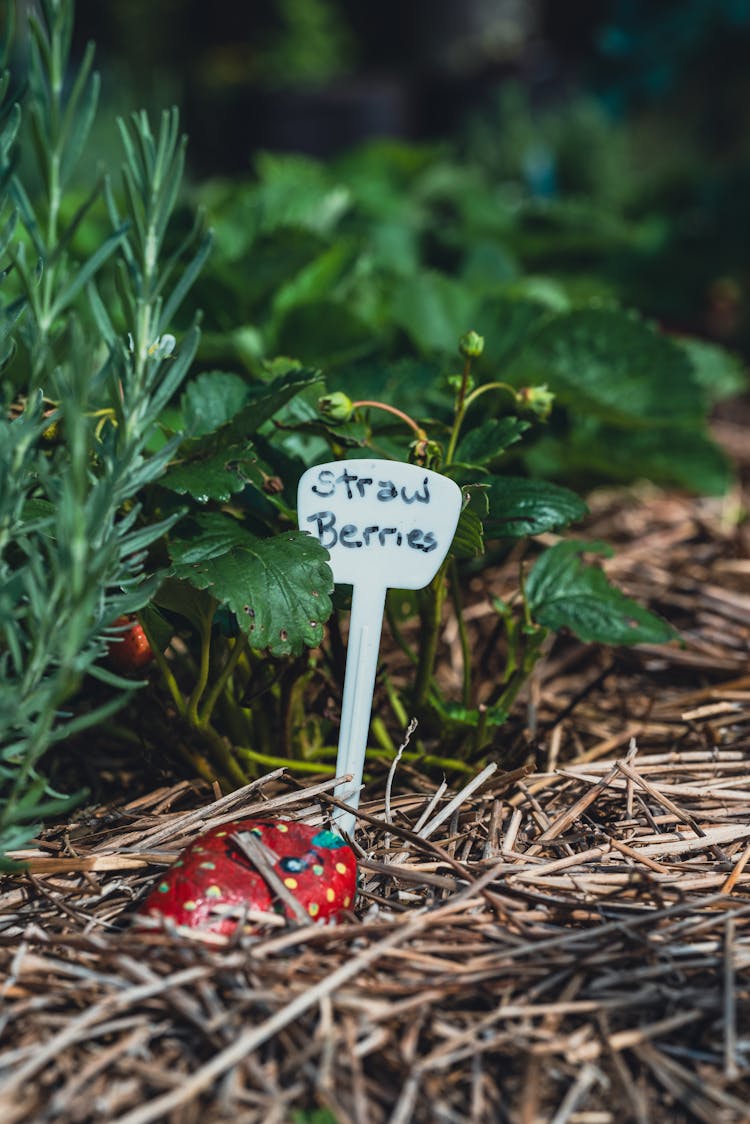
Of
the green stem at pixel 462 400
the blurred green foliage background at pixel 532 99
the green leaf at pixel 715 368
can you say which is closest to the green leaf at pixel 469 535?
the green stem at pixel 462 400

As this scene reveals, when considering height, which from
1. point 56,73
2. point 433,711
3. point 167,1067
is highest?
point 56,73

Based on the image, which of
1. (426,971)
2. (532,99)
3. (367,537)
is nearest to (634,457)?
(367,537)

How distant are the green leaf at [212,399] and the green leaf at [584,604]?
1.36 ft

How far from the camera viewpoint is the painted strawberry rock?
0.94 m

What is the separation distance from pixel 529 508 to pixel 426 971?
0.49m

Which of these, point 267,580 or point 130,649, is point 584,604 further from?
point 130,649

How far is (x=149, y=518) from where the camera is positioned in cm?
116

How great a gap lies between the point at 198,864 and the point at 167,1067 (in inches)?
7.1

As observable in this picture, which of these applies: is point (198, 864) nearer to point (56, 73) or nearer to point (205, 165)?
point (56, 73)

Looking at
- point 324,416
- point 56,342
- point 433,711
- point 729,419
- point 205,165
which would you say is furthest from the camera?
point 205,165

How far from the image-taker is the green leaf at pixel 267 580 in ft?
3.28

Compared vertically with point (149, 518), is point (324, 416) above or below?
above

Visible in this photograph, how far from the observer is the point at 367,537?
109cm

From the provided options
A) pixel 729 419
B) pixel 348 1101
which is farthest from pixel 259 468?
pixel 729 419
